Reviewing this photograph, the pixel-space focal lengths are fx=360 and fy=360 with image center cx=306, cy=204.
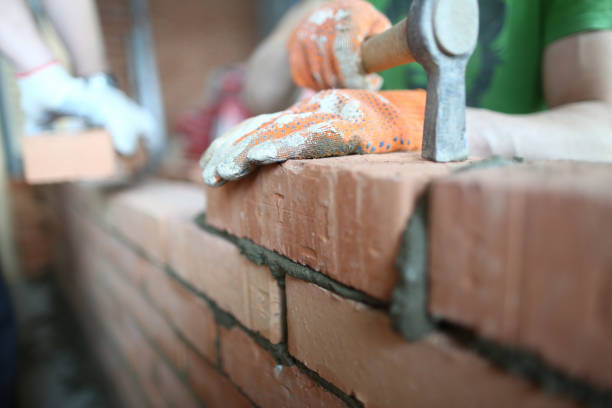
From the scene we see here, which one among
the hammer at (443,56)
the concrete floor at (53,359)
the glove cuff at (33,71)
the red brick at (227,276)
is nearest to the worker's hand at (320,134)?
the hammer at (443,56)

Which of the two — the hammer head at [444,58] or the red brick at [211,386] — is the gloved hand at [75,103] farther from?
the hammer head at [444,58]

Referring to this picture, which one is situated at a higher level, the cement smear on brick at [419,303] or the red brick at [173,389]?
the cement smear on brick at [419,303]

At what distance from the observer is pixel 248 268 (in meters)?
0.78

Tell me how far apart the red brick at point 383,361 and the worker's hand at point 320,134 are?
0.77 feet

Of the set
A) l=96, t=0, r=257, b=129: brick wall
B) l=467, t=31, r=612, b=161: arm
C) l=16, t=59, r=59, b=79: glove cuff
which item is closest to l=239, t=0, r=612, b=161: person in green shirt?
l=467, t=31, r=612, b=161: arm

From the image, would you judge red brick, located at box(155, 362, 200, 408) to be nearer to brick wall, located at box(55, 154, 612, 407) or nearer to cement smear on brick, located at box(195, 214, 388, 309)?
brick wall, located at box(55, 154, 612, 407)

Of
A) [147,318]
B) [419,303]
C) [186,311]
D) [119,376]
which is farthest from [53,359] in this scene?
[419,303]

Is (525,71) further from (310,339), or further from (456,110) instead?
(310,339)

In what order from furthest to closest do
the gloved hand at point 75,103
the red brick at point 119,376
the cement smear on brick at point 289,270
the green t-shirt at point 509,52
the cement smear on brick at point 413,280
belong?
the red brick at point 119,376, the gloved hand at point 75,103, the green t-shirt at point 509,52, the cement smear on brick at point 289,270, the cement smear on brick at point 413,280

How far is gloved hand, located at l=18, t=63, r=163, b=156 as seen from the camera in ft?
4.18

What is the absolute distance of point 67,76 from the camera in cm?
132

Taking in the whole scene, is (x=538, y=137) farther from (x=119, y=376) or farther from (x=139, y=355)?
(x=119, y=376)

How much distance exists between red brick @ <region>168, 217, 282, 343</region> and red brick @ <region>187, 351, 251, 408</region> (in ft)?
0.73

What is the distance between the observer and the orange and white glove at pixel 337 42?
0.74m
